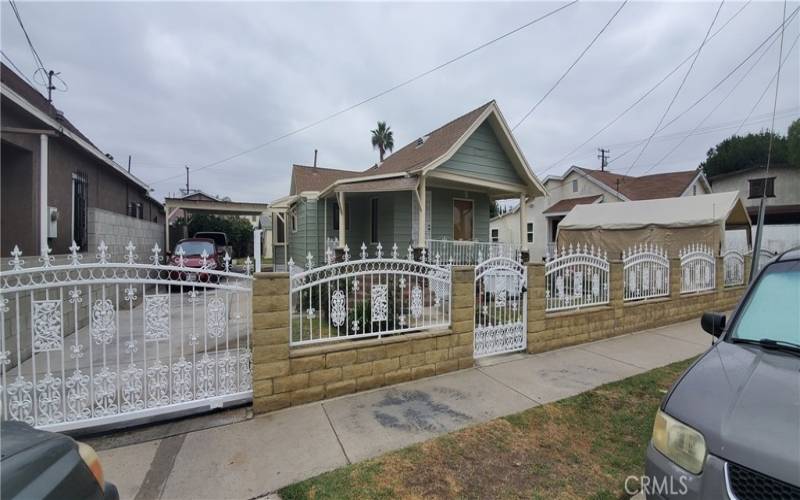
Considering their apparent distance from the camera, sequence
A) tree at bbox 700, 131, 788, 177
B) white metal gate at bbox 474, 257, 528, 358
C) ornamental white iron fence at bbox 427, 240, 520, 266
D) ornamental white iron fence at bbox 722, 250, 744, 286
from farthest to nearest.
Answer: tree at bbox 700, 131, 788, 177
ornamental white iron fence at bbox 427, 240, 520, 266
ornamental white iron fence at bbox 722, 250, 744, 286
white metal gate at bbox 474, 257, 528, 358

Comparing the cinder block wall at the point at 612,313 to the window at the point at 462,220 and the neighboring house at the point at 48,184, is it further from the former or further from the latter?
the neighboring house at the point at 48,184

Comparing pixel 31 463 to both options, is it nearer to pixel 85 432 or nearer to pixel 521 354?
pixel 85 432

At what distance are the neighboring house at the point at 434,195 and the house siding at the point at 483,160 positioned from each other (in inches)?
1.2

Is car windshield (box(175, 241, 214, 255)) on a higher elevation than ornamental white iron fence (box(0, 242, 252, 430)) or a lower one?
higher

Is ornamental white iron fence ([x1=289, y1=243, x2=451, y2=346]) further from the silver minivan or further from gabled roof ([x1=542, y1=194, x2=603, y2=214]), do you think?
gabled roof ([x1=542, y1=194, x2=603, y2=214])

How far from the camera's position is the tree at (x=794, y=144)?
21703 mm

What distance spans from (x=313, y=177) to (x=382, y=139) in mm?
20997

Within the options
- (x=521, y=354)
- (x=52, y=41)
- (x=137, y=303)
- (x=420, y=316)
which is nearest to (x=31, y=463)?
(x=420, y=316)

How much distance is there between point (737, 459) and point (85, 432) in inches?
192

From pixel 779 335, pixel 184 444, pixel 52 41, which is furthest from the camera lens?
pixel 52 41

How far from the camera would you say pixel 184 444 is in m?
3.23

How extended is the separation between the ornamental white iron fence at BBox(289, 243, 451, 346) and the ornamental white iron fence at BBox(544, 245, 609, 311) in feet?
7.12

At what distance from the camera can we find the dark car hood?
1.60 meters

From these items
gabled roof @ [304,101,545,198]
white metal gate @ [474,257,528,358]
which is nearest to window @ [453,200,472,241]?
gabled roof @ [304,101,545,198]
